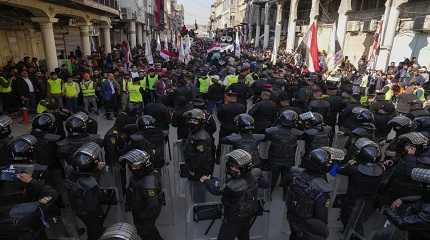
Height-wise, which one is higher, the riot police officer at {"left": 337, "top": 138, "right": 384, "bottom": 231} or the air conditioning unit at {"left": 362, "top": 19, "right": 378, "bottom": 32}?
the air conditioning unit at {"left": 362, "top": 19, "right": 378, "bottom": 32}

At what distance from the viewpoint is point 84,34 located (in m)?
16.5

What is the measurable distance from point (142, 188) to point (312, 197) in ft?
6.46

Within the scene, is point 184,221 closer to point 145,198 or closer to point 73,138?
point 145,198

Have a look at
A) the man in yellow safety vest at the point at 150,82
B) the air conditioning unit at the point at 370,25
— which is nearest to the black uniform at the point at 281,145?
the man in yellow safety vest at the point at 150,82

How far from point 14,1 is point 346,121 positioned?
961 centimetres

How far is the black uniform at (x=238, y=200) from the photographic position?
3.53 meters

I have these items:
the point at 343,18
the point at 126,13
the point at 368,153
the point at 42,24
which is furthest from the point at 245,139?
the point at 126,13

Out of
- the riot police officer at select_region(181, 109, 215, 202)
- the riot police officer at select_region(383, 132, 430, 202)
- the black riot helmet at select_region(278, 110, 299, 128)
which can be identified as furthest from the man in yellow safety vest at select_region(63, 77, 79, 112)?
the riot police officer at select_region(383, 132, 430, 202)

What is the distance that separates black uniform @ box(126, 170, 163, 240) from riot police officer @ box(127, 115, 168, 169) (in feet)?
3.89

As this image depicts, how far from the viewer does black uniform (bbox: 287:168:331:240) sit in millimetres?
3320

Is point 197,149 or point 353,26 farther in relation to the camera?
point 353,26

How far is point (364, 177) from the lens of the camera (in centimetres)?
418

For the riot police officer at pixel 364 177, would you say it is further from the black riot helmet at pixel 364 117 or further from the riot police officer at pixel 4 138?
the riot police officer at pixel 4 138

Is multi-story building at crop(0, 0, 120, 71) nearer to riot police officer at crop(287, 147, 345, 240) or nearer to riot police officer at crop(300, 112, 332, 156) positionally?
riot police officer at crop(300, 112, 332, 156)
